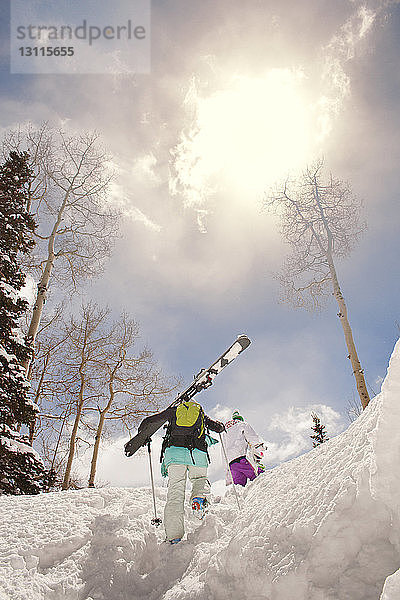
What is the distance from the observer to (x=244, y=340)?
6984 mm

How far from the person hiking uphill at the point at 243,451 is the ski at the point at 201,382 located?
1022mm

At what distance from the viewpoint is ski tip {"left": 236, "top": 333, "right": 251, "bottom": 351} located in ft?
22.7

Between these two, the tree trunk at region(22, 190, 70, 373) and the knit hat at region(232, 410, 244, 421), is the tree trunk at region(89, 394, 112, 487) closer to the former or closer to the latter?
the tree trunk at region(22, 190, 70, 373)

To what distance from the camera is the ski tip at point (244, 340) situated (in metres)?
6.93

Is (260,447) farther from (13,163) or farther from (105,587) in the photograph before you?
(13,163)

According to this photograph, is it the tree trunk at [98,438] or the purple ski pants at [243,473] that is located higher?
the tree trunk at [98,438]

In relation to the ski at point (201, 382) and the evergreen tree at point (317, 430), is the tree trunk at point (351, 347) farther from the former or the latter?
the evergreen tree at point (317, 430)

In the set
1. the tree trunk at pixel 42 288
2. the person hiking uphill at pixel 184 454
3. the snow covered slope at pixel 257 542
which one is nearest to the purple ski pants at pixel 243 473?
the person hiking uphill at pixel 184 454

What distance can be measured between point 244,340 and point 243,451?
2178 millimetres

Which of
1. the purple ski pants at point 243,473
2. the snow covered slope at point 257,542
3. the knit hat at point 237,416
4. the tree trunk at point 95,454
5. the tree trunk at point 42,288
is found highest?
the tree trunk at point 42,288

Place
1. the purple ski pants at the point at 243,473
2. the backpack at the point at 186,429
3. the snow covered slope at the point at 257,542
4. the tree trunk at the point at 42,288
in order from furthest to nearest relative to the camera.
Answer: the tree trunk at the point at 42,288 < the purple ski pants at the point at 243,473 < the backpack at the point at 186,429 < the snow covered slope at the point at 257,542

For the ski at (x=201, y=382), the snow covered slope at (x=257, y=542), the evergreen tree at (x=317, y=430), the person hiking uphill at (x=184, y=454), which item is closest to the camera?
the snow covered slope at (x=257, y=542)

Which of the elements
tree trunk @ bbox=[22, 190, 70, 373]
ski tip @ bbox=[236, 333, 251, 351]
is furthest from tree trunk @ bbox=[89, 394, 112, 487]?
ski tip @ bbox=[236, 333, 251, 351]

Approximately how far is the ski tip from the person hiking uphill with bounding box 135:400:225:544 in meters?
2.36
